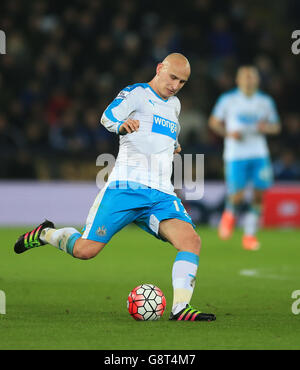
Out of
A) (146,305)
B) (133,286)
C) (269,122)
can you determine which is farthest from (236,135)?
(146,305)

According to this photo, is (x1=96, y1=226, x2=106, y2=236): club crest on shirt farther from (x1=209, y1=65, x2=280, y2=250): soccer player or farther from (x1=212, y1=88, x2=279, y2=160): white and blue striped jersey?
(x1=212, y1=88, x2=279, y2=160): white and blue striped jersey

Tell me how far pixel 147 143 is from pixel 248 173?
6.33 m

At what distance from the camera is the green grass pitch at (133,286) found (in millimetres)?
5336

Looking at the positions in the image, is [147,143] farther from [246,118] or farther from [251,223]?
[246,118]

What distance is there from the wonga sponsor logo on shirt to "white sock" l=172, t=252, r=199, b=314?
97 cm

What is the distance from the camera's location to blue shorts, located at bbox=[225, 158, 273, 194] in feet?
40.8

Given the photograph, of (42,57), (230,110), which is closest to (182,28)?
(42,57)

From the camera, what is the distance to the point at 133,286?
27.1ft

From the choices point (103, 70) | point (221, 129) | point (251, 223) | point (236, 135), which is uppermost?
point (103, 70)

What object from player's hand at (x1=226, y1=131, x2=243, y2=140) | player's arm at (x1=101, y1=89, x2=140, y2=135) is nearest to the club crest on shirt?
player's arm at (x1=101, y1=89, x2=140, y2=135)

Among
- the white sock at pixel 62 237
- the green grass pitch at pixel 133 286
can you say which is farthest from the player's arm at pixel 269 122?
the white sock at pixel 62 237

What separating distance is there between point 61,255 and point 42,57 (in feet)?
21.6

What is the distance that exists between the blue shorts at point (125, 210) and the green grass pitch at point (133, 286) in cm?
62

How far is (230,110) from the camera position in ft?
42.1
